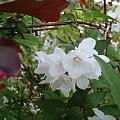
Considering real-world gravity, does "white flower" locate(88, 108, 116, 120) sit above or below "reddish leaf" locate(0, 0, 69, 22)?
below

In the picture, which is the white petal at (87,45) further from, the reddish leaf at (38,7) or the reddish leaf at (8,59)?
the reddish leaf at (8,59)

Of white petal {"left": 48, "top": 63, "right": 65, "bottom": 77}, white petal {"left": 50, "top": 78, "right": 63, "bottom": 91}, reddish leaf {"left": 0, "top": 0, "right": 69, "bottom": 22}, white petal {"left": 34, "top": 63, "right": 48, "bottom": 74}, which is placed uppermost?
reddish leaf {"left": 0, "top": 0, "right": 69, "bottom": 22}

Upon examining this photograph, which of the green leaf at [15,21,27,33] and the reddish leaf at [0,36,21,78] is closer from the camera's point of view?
the reddish leaf at [0,36,21,78]

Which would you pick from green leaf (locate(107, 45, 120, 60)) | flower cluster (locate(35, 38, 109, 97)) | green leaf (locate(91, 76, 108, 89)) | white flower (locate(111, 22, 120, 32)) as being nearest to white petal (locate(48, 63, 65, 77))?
flower cluster (locate(35, 38, 109, 97))

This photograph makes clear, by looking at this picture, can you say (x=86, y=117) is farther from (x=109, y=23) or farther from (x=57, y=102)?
(x=109, y=23)

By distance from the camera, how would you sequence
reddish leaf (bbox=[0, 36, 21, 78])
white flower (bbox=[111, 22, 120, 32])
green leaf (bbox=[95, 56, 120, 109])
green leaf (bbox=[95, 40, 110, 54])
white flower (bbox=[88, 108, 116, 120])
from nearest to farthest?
reddish leaf (bbox=[0, 36, 21, 78]) < green leaf (bbox=[95, 56, 120, 109]) < white flower (bbox=[88, 108, 116, 120]) < green leaf (bbox=[95, 40, 110, 54]) < white flower (bbox=[111, 22, 120, 32])

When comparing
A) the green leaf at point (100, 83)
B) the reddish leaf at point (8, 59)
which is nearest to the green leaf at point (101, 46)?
the green leaf at point (100, 83)

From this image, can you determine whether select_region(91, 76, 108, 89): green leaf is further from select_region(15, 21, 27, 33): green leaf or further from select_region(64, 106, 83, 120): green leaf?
select_region(15, 21, 27, 33): green leaf
